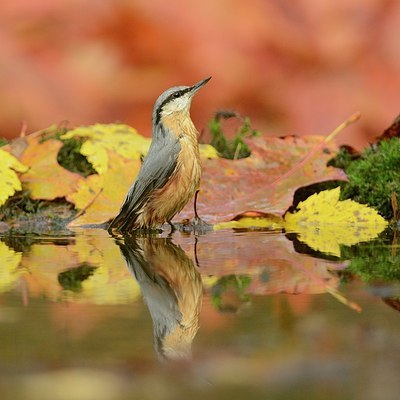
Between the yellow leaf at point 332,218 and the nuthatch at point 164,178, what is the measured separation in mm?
320

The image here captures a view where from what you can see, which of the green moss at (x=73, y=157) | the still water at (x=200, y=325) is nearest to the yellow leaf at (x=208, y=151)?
the green moss at (x=73, y=157)

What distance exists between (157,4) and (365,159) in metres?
1.17

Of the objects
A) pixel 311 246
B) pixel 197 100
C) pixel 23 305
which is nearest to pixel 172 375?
pixel 23 305

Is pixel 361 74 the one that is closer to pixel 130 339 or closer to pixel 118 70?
pixel 118 70

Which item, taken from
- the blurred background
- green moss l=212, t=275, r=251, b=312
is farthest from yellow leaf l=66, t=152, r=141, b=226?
green moss l=212, t=275, r=251, b=312

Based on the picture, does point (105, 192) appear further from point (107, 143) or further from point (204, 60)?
point (204, 60)

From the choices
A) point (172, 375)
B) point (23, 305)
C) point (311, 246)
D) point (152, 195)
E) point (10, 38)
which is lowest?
point (172, 375)

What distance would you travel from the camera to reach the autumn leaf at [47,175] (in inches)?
113

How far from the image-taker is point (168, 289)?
61.4 inches

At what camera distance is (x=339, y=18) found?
3.89m

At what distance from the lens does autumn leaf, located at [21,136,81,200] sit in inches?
113

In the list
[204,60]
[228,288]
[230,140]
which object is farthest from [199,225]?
[204,60]

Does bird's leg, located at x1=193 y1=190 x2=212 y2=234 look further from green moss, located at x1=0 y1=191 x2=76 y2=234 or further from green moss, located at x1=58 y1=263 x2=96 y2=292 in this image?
green moss, located at x1=58 y1=263 x2=96 y2=292

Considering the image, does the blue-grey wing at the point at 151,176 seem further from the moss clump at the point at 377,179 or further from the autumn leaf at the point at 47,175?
the moss clump at the point at 377,179
